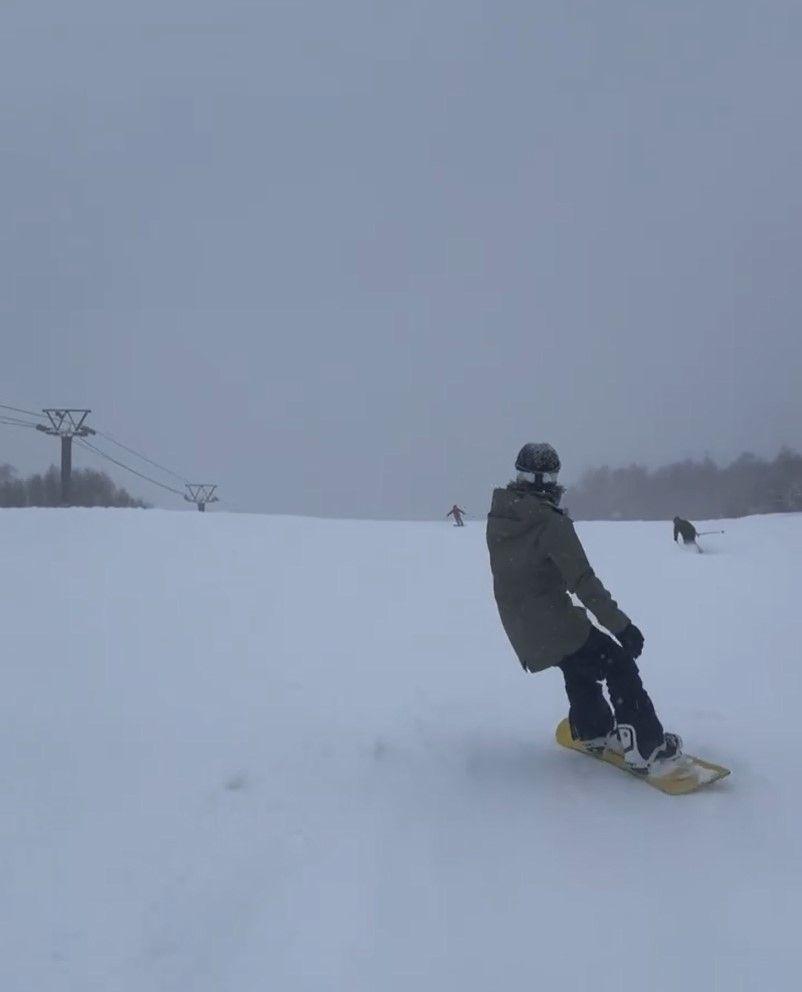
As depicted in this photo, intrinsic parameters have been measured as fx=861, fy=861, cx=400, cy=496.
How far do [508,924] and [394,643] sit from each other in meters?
5.50

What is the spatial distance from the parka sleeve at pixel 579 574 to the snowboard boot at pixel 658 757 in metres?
0.63

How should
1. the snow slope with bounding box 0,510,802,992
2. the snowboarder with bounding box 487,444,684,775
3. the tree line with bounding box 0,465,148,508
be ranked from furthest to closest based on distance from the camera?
the tree line with bounding box 0,465,148,508 < the snowboarder with bounding box 487,444,684,775 < the snow slope with bounding box 0,510,802,992

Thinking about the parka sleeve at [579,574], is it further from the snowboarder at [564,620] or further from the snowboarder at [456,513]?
the snowboarder at [456,513]

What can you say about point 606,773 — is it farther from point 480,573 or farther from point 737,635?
point 480,573

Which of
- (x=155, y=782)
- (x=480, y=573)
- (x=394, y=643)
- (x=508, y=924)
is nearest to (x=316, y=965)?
(x=508, y=924)

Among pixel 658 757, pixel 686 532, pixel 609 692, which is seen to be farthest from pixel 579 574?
pixel 686 532

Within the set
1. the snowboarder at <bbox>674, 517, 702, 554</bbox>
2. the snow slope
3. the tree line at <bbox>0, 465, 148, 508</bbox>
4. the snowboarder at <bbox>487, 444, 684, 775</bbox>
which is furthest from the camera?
the tree line at <bbox>0, 465, 148, 508</bbox>

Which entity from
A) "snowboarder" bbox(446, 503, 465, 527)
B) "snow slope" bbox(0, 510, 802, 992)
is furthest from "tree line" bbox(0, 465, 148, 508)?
"snow slope" bbox(0, 510, 802, 992)

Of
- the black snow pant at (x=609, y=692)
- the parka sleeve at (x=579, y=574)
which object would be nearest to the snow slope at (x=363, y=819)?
the black snow pant at (x=609, y=692)

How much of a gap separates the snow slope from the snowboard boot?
0.13 metres

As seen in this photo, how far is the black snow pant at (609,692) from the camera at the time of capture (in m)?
4.58

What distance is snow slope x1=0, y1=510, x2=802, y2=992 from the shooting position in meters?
3.05

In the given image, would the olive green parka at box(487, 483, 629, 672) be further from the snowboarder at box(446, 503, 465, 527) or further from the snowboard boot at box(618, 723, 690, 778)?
the snowboarder at box(446, 503, 465, 527)

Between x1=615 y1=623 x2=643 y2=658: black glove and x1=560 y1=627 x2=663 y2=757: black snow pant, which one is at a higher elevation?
x1=615 y1=623 x2=643 y2=658: black glove
